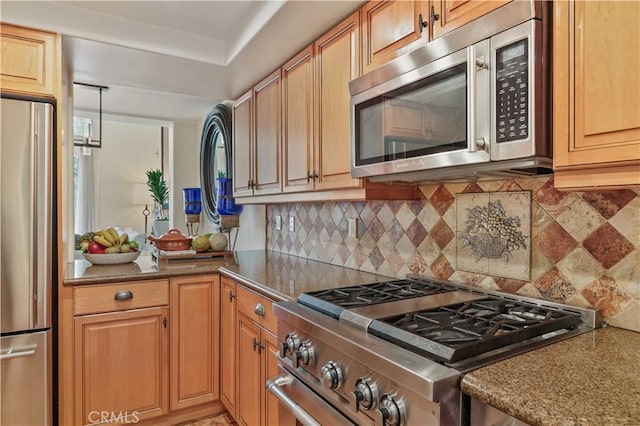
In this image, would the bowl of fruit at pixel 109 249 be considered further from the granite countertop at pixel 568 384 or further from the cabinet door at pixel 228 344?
the granite countertop at pixel 568 384

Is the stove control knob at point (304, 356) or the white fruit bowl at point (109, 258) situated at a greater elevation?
the white fruit bowl at point (109, 258)

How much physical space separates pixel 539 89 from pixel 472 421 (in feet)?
2.60

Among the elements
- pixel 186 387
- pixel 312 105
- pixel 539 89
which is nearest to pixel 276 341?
pixel 186 387

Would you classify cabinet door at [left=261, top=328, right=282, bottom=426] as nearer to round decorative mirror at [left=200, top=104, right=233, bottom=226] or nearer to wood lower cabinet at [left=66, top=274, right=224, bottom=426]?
wood lower cabinet at [left=66, top=274, right=224, bottom=426]

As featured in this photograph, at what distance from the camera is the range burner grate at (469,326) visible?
920 millimetres

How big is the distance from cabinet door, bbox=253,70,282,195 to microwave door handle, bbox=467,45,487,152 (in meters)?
1.35

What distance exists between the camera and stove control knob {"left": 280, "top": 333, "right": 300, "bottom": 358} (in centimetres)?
134

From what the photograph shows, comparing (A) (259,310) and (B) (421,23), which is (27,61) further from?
(B) (421,23)

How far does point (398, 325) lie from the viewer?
1092 millimetres

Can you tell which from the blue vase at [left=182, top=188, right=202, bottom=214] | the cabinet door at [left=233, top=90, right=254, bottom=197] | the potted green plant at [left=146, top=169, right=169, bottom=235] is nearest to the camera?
the cabinet door at [left=233, top=90, right=254, bottom=197]

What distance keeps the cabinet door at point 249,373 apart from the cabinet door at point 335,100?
786 millimetres

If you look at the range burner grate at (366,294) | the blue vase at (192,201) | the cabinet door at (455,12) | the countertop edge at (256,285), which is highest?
the cabinet door at (455,12)

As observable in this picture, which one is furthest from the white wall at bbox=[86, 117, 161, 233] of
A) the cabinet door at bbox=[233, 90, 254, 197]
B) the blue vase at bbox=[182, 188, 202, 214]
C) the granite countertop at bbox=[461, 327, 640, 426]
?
the granite countertop at bbox=[461, 327, 640, 426]

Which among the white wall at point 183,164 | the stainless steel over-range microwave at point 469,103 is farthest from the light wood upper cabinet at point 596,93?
the white wall at point 183,164
